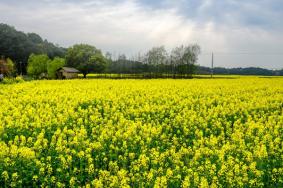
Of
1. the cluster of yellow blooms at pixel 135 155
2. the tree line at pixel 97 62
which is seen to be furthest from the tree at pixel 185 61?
the cluster of yellow blooms at pixel 135 155

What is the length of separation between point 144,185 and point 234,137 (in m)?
5.35

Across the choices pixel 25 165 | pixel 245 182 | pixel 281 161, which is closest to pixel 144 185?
pixel 245 182

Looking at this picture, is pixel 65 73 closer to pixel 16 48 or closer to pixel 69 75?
pixel 69 75

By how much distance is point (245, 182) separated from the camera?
8.73 m

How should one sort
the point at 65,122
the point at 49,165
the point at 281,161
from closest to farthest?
the point at 49,165, the point at 281,161, the point at 65,122

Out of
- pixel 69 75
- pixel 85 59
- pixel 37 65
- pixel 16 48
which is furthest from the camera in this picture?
pixel 16 48

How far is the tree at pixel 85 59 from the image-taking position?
249 feet

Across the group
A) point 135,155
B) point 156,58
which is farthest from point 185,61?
point 135,155

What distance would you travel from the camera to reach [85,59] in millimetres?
78562

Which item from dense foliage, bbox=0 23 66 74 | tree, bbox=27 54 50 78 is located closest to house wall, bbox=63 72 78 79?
tree, bbox=27 54 50 78

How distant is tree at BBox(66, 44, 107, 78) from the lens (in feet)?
249

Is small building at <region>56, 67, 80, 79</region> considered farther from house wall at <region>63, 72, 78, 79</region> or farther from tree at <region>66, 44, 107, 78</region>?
tree at <region>66, 44, 107, 78</region>

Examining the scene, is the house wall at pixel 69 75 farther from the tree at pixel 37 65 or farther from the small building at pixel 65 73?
the tree at pixel 37 65

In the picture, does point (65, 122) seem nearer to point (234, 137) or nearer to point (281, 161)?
point (234, 137)
